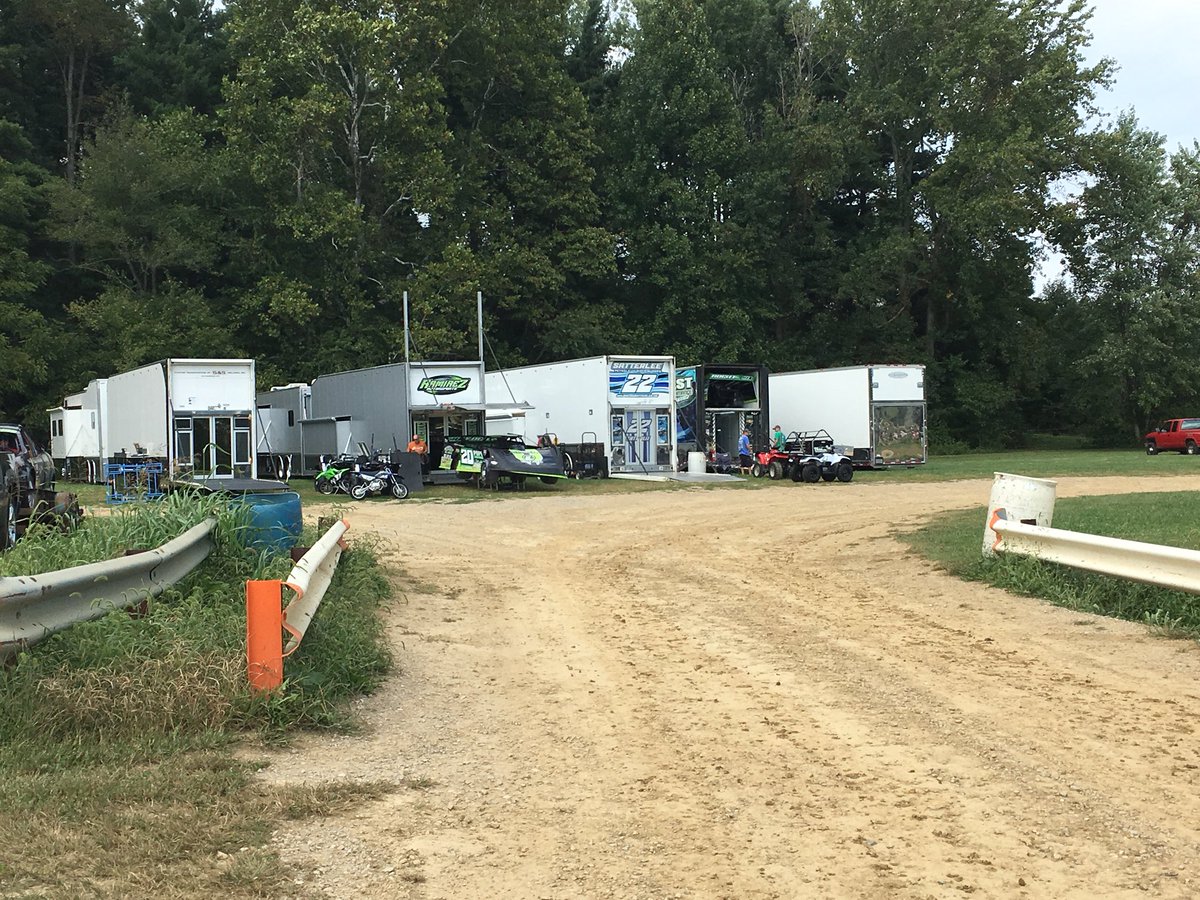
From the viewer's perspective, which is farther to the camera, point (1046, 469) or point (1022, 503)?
point (1046, 469)

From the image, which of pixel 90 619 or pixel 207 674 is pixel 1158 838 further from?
pixel 90 619

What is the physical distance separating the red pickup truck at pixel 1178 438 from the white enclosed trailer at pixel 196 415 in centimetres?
3399

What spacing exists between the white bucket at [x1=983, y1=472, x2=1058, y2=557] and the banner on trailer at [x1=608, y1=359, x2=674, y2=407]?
21.8 metres

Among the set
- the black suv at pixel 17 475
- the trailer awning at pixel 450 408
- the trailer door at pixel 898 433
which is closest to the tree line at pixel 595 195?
the trailer awning at pixel 450 408

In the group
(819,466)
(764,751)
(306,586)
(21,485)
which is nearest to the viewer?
(764,751)

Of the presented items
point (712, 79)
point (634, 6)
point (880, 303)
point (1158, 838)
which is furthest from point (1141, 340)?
point (1158, 838)

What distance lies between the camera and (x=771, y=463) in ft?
108

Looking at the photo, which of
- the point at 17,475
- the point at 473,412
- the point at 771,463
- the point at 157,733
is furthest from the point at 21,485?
the point at 771,463

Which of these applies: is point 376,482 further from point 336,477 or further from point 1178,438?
point 1178,438

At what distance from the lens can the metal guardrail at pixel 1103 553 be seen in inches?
345

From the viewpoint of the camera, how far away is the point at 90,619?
6.29 m

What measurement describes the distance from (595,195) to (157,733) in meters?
46.9

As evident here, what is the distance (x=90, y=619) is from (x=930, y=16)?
51865 mm

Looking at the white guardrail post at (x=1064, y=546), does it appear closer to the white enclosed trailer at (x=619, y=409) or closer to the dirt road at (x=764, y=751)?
the dirt road at (x=764, y=751)
